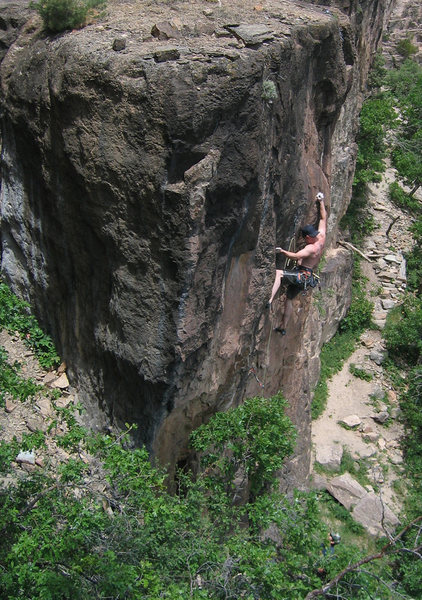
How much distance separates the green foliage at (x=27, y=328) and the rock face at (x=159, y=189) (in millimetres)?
211

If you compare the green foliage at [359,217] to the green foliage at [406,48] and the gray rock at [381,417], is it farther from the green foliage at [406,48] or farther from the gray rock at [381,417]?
the green foliage at [406,48]

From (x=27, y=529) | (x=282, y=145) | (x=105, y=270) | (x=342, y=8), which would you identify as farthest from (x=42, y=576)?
(x=342, y=8)

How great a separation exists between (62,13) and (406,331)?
13305 mm

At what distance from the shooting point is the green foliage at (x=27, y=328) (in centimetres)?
888

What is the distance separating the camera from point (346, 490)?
49.2 ft

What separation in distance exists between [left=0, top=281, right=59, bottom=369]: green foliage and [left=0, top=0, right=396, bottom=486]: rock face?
211 mm

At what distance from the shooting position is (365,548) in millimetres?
13906

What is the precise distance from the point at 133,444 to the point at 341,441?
951 centimetres

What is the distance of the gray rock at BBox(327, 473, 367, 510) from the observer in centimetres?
1478

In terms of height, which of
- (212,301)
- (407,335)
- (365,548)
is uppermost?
(212,301)

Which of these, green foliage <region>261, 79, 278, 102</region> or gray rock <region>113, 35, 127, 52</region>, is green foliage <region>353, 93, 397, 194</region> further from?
gray rock <region>113, 35, 127, 52</region>

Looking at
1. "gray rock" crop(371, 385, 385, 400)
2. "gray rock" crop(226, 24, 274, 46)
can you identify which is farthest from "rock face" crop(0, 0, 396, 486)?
"gray rock" crop(371, 385, 385, 400)

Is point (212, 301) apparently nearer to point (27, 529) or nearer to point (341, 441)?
point (27, 529)

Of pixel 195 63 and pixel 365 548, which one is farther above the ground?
pixel 195 63
